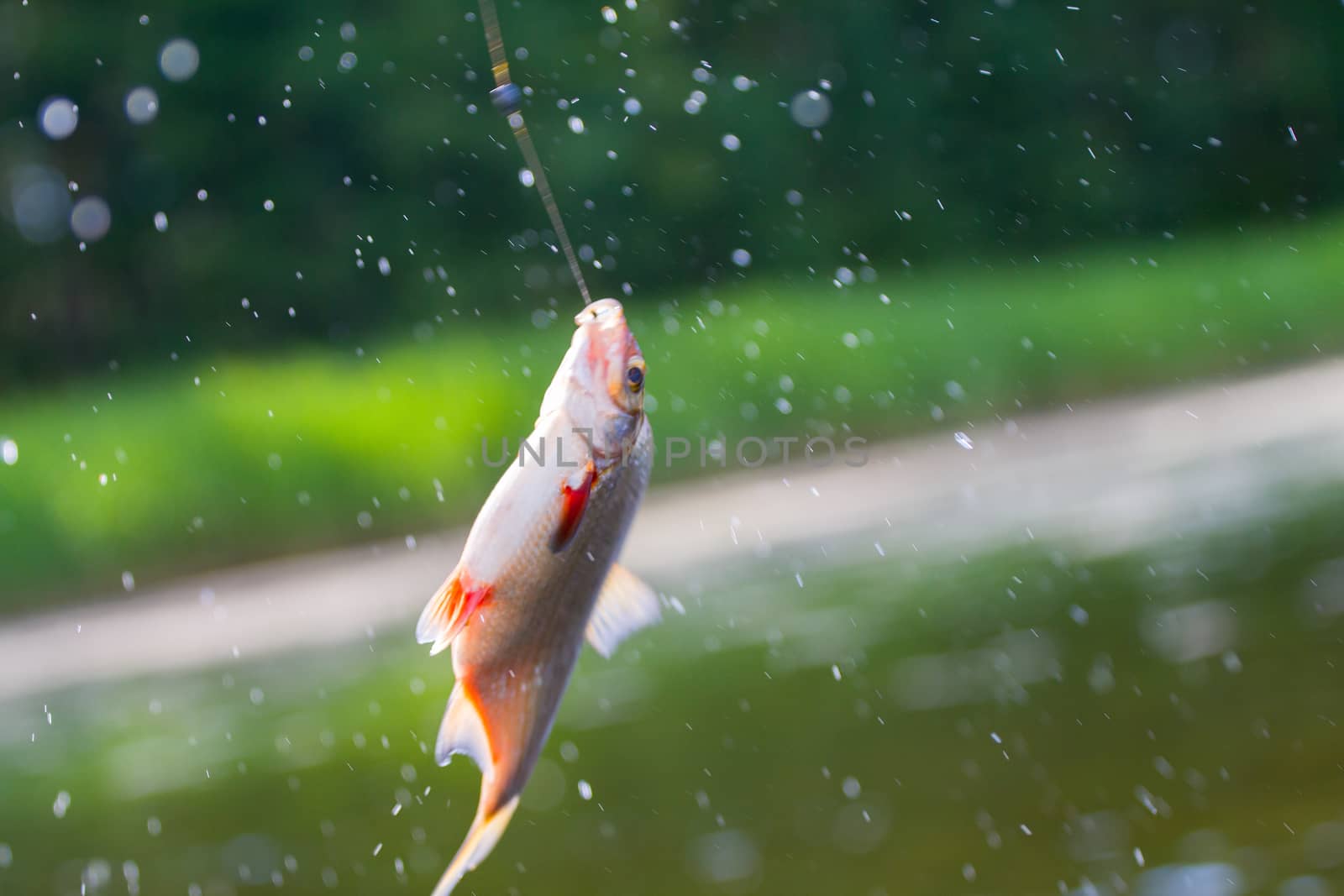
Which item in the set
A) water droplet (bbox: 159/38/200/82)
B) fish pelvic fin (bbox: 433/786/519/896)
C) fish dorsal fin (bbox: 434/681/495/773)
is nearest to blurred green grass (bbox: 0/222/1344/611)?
water droplet (bbox: 159/38/200/82)

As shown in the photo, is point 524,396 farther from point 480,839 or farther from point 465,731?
point 480,839

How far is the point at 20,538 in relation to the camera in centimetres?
988

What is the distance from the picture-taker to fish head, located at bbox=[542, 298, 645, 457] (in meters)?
2.95

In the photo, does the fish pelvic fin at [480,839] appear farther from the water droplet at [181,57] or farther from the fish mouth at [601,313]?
the water droplet at [181,57]

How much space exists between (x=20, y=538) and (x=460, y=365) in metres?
3.09

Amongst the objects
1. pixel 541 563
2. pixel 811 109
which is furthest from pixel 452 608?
pixel 811 109

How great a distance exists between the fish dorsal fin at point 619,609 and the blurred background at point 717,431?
786mm

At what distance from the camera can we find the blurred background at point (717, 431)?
14.0 ft

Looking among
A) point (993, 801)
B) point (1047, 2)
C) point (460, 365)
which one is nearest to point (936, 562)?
point (993, 801)

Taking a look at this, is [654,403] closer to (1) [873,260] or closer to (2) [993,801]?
(2) [993,801]

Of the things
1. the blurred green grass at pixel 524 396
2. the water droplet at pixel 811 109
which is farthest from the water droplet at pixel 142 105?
the water droplet at pixel 811 109

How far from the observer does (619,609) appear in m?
3.10

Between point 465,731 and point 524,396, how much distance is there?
7923mm

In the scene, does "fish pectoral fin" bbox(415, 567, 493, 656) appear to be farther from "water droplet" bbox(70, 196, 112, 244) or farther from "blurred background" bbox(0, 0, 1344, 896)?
"water droplet" bbox(70, 196, 112, 244)
